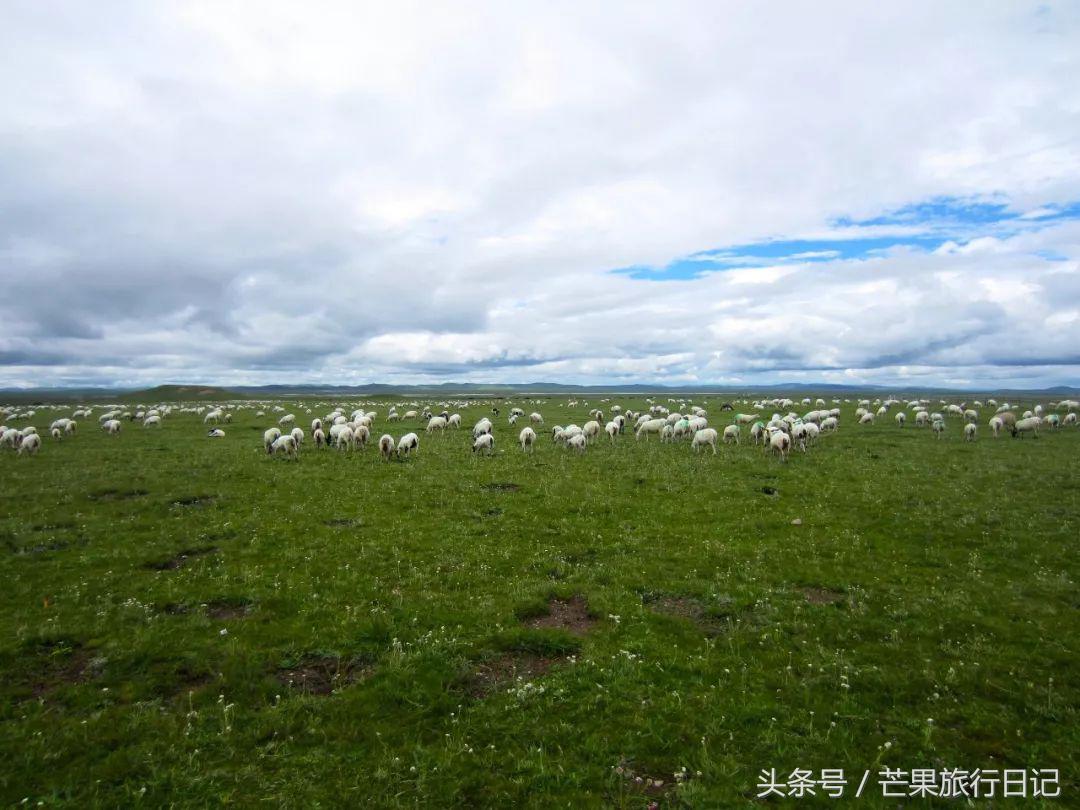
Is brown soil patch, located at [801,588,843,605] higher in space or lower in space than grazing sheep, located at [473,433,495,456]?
lower

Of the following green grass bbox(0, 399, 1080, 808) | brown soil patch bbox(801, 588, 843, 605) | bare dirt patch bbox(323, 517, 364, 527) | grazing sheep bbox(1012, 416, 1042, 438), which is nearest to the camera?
green grass bbox(0, 399, 1080, 808)

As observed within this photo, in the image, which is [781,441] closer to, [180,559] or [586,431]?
[586,431]

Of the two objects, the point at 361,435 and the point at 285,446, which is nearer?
the point at 285,446

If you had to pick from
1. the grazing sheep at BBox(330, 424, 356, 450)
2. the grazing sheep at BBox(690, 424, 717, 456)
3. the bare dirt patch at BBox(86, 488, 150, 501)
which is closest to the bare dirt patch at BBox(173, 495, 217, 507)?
the bare dirt patch at BBox(86, 488, 150, 501)

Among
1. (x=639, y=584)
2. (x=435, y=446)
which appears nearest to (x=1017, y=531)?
(x=639, y=584)

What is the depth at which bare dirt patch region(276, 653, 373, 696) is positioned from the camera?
9766 mm

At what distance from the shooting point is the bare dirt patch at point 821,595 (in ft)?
43.4

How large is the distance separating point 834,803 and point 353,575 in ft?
40.0

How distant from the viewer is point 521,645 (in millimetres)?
11258

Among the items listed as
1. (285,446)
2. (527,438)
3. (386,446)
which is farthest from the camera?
(527,438)

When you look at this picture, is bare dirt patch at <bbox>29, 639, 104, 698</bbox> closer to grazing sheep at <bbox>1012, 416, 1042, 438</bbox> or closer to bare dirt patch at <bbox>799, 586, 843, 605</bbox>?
bare dirt patch at <bbox>799, 586, 843, 605</bbox>

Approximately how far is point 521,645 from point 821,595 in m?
8.32

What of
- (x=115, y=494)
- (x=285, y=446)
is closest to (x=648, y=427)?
(x=285, y=446)

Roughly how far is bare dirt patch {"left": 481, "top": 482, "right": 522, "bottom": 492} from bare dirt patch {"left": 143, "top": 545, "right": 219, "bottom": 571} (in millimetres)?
12099
